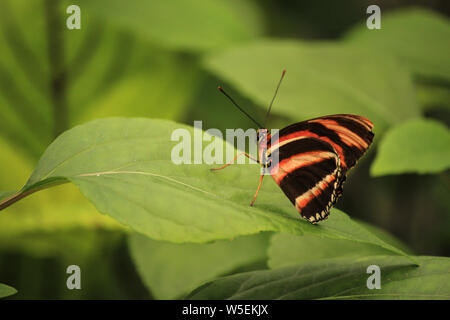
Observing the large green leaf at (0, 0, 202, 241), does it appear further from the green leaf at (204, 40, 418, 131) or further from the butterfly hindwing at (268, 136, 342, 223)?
the butterfly hindwing at (268, 136, 342, 223)

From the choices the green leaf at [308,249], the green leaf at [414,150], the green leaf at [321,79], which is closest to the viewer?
the green leaf at [308,249]

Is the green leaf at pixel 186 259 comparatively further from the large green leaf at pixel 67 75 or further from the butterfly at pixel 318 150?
the large green leaf at pixel 67 75

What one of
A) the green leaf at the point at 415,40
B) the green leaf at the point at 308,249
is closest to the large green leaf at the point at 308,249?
the green leaf at the point at 308,249

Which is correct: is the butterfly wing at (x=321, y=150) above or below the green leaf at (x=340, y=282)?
above

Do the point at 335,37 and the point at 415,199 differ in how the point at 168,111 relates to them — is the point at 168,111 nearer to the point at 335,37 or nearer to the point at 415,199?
the point at 415,199

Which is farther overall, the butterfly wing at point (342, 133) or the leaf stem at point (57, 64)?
the leaf stem at point (57, 64)
